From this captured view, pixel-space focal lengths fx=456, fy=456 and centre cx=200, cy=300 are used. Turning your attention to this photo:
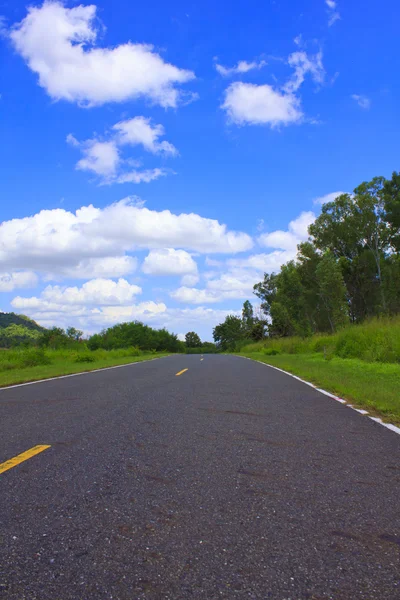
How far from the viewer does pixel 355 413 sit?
26.0 feet

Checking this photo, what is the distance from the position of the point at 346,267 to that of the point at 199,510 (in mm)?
57568

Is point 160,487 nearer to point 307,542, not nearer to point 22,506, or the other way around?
point 22,506

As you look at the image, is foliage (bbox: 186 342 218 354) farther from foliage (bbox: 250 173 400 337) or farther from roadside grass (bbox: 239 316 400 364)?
roadside grass (bbox: 239 316 400 364)

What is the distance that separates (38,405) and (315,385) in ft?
24.7

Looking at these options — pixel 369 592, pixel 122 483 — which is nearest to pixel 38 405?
pixel 122 483

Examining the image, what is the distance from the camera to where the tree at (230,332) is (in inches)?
4483

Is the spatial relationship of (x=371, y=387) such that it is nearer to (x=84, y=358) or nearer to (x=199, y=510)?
(x=199, y=510)

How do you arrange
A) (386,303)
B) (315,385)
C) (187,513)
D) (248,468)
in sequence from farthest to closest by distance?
(386,303), (315,385), (248,468), (187,513)

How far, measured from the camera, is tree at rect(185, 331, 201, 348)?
184000 millimetres


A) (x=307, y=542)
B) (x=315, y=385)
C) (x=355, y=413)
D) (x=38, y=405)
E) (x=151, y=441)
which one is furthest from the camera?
(x=315, y=385)

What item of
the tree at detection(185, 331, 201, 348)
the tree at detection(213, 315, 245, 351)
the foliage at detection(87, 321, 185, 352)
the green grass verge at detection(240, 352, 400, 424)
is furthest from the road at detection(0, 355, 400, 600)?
the tree at detection(185, 331, 201, 348)

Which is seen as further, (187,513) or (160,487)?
(160,487)

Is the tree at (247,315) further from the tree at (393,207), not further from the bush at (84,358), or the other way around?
the bush at (84,358)

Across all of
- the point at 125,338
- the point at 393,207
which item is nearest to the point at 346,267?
the point at 393,207
